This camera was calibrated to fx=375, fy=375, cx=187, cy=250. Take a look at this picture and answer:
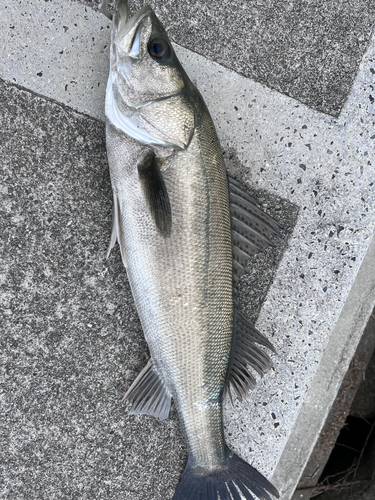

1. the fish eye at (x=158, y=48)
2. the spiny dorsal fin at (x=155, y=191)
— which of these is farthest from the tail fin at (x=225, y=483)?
the fish eye at (x=158, y=48)

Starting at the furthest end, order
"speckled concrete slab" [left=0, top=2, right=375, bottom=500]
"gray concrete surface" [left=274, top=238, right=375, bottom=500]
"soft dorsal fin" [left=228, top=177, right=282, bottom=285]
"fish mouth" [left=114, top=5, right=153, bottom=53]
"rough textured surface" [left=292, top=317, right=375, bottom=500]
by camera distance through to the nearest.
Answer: "rough textured surface" [left=292, top=317, right=375, bottom=500], "gray concrete surface" [left=274, top=238, right=375, bottom=500], "speckled concrete slab" [left=0, top=2, right=375, bottom=500], "soft dorsal fin" [left=228, top=177, right=282, bottom=285], "fish mouth" [left=114, top=5, right=153, bottom=53]

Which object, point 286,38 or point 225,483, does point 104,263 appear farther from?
point 286,38

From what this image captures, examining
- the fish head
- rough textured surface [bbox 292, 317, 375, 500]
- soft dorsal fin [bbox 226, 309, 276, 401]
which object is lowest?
rough textured surface [bbox 292, 317, 375, 500]

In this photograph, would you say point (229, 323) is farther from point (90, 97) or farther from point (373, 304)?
point (90, 97)

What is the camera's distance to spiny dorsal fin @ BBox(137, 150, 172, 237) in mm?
1739

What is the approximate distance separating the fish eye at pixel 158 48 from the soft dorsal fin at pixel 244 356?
1.31 metres

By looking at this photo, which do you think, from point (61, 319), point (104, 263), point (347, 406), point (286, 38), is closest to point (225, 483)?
point (61, 319)

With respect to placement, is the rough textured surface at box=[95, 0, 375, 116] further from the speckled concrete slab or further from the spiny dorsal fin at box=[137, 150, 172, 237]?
the spiny dorsal fin at box=[137, 150, 172, 237]

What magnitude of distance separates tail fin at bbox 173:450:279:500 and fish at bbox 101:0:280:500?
3 centimetres

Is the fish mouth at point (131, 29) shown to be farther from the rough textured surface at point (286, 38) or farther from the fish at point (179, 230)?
the rough textured surface at point (286, 38)

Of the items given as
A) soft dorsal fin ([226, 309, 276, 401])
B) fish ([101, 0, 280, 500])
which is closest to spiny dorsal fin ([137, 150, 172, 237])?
fish ([101, 0, 280, 500])

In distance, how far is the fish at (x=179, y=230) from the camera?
175cm

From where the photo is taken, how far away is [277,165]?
7.55 ft

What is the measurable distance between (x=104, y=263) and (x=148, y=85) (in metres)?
1.00
